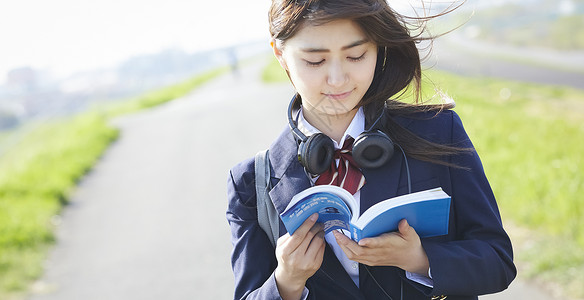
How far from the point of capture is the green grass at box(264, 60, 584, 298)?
3.82 metres

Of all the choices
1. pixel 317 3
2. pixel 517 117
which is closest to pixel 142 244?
pixel 317 3

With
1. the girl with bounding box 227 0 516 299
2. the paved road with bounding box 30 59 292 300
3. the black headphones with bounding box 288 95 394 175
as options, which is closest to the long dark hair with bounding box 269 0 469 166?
the girl with bounding box 227 0 516 299

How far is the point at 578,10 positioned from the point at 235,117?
1763 cm

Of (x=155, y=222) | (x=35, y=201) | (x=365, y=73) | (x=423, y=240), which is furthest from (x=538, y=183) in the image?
(x=35, y=201)

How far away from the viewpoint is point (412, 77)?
188 cm

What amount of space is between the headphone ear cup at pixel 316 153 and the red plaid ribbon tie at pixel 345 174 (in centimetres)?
7

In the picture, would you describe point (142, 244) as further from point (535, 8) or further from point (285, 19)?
point (535, 8)

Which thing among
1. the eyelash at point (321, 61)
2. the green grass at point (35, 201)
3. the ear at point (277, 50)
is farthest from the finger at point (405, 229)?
the green grass at point (35, 201)

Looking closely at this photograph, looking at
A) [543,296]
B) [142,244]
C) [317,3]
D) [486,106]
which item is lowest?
[543,296]

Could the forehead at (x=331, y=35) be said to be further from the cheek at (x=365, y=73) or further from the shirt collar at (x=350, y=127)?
the shirt collar at (x=350, y=127)

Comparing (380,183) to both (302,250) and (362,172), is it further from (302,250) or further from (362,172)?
(302,250)

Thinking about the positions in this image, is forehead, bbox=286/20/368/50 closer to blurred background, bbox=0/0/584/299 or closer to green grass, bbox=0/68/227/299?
blurred background, bbox=0/0/584/299

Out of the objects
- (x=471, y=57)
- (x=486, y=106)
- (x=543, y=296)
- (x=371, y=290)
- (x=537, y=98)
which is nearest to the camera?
(x=371, y=290)

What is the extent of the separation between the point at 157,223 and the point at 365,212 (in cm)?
510
